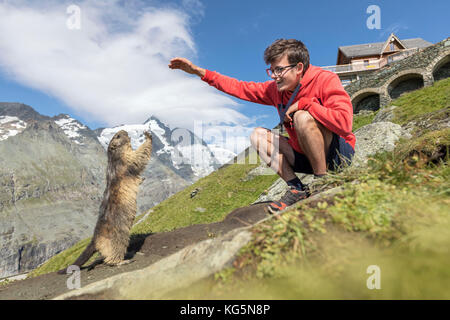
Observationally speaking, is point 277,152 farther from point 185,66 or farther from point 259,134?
point 185,66

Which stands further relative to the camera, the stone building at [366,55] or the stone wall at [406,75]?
the stone building at [366,55]

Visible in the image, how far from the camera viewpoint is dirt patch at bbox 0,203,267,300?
16.3 feet

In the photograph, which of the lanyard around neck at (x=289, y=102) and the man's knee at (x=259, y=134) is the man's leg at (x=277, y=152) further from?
the lanyard around neck at (x=289, y=102)

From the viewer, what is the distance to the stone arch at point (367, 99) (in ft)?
107

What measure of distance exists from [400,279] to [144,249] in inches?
255


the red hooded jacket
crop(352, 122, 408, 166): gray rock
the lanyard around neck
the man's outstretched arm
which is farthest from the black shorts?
crop(352, 122, 408, 166): gray rock

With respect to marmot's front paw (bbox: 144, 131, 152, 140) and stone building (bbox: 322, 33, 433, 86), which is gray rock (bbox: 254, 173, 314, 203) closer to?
marmot's front paw (bbox: 144, 131, 152, 140)

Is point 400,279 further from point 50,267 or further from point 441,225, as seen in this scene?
point 50,267

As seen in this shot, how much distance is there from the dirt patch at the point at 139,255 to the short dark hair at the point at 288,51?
2765mm

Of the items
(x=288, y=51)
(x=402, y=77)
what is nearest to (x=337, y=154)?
(x=288, y=51)

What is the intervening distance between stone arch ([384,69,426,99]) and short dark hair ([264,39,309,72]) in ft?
102

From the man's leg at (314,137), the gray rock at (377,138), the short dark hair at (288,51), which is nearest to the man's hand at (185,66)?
the short dark hair at (288,51)
